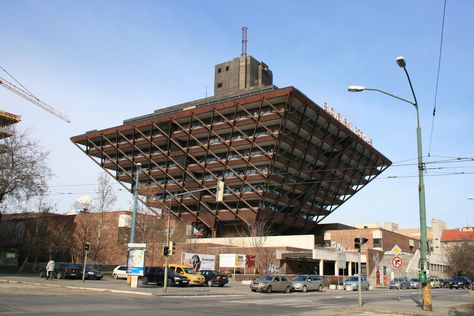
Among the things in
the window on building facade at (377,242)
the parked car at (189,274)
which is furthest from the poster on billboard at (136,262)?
the window on building facade at (377,242)

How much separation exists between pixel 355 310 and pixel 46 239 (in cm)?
5490

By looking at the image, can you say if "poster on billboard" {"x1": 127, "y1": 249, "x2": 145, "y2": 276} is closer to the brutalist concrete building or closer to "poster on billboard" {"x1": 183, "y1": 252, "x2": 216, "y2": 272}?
"poster on billboard" {"x1": 183, "y1": 252, "x2": 216, "y2": 272}

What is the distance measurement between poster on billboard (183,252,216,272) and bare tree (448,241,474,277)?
2944 inches

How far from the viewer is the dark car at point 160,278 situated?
3919cm

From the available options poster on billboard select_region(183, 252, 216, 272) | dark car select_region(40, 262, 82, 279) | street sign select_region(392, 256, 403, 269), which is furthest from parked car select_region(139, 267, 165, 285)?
street sign select_region(392, 256, 403, 269)

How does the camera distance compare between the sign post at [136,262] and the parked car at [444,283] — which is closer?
the sign post at [136,262]

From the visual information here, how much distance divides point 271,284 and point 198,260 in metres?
14.2

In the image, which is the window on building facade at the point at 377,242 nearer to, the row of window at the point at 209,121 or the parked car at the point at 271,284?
the row of window at the point at 209,121

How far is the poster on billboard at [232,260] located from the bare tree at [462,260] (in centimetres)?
7092

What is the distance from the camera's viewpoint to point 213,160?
8338cm

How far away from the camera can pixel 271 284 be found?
39500 mm

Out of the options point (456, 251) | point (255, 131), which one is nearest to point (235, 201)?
point (255, 131)

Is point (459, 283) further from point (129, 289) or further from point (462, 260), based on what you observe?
point (129, 289)

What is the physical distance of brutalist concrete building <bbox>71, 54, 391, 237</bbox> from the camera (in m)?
75.7
